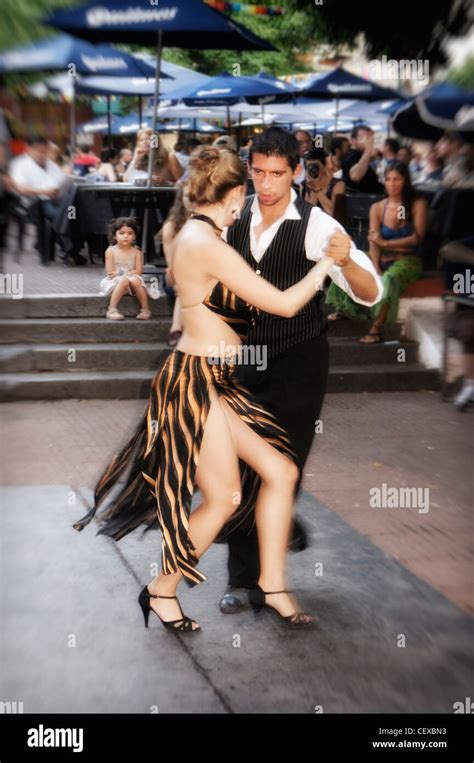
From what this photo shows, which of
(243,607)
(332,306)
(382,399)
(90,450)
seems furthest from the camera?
(332,306)

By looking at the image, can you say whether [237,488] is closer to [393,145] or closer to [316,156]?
[316,156]

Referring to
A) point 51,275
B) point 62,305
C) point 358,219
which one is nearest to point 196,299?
point 51,275

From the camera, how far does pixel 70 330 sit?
9.12m

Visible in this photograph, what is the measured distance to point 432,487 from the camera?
6328 mm

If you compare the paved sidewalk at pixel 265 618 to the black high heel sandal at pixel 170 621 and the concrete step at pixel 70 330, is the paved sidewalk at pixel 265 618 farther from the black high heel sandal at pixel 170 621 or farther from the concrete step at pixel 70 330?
the concrete step at pixel 70 330

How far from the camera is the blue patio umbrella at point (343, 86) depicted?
15.8 metres

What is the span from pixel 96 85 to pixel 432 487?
13157 mm

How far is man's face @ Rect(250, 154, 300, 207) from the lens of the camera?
397cm

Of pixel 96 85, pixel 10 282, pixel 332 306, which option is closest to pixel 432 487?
pixel 332 306

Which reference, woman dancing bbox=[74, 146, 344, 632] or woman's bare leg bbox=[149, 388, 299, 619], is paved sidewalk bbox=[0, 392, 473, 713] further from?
woman's bare leg bbox=[149, 388, 299, 619]

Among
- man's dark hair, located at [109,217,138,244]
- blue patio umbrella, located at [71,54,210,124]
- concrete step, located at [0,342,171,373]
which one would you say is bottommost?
concrete step, located at [0,342,171,373]

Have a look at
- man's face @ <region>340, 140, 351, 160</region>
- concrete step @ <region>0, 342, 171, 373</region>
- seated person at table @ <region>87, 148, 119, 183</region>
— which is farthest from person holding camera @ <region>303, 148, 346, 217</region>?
man's face @ <region>340, 140, 351, 160</region>

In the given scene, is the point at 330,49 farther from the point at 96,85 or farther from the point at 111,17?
the point at 96,85

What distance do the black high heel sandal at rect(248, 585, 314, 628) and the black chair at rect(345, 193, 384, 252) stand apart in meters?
6.46
